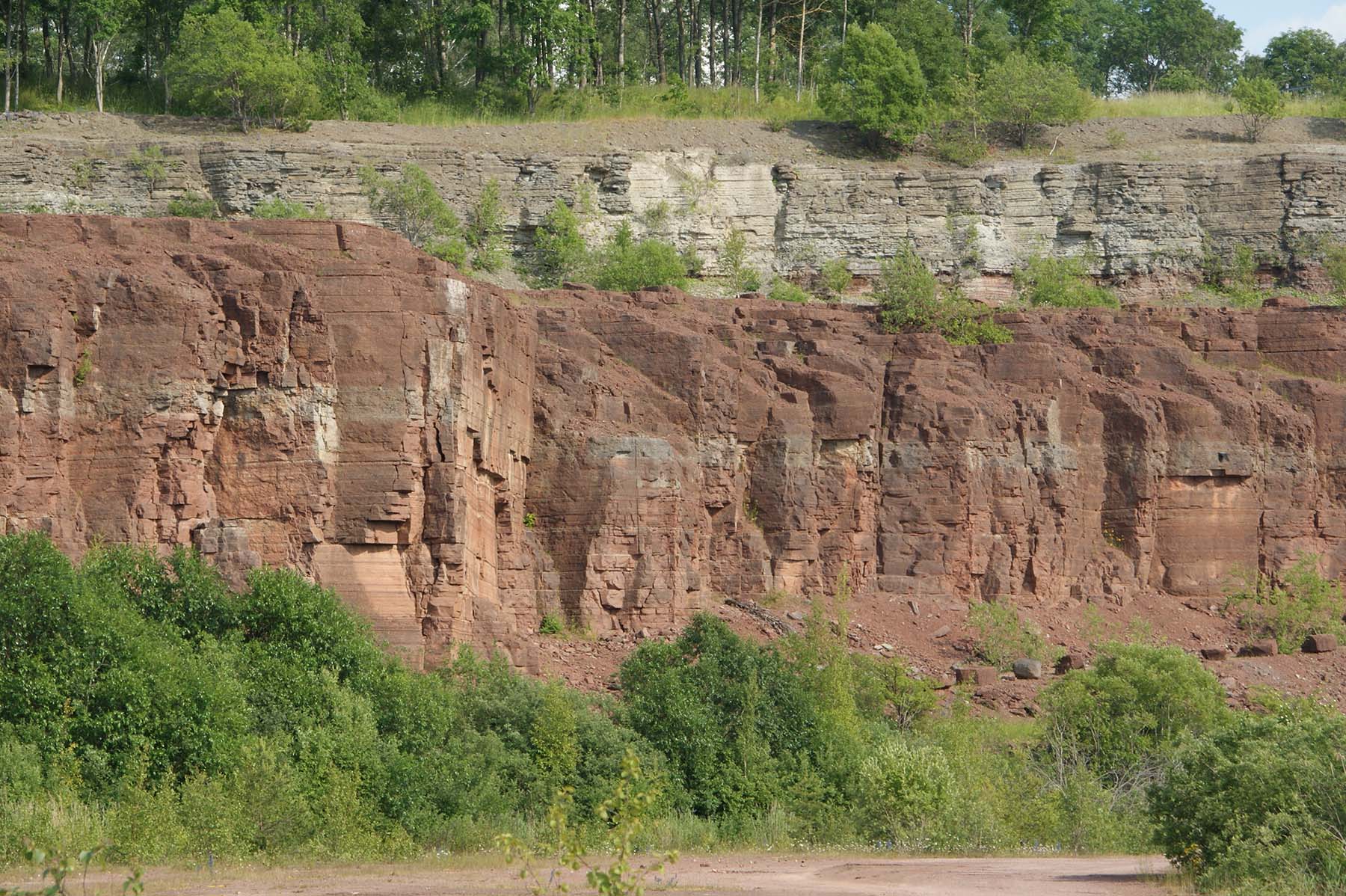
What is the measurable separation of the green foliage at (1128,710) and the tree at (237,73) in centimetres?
3368

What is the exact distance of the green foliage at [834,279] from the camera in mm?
62688

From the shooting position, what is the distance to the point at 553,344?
151ft

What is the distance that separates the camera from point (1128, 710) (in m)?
42.6

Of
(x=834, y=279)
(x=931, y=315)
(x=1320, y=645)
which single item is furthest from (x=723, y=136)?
(x=1320, y=645)

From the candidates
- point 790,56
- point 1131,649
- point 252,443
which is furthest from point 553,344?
point 790,56

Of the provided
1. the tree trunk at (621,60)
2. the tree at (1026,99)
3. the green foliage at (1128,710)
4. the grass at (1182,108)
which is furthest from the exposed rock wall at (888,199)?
the green foliage at (1128,710)

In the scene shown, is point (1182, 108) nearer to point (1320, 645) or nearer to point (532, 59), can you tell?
point (532, 59)

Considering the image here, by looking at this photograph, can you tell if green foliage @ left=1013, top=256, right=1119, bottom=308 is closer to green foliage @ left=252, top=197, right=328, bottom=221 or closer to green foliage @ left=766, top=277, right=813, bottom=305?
green foliage @ left=766, top=277, right=813, bottom=305

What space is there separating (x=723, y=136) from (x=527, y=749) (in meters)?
36.1

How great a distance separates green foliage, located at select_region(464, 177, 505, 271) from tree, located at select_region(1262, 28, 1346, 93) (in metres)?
44.8

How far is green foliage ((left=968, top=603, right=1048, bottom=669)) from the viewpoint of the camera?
46.8 meters

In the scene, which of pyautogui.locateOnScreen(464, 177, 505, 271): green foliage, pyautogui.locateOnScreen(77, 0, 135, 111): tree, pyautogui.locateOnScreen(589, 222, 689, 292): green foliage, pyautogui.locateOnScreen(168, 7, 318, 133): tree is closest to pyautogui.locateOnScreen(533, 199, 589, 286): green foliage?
pyautogui.locateOnScreen(589, 222, 689, 292): green foliage

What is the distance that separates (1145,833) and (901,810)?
4.09 metres

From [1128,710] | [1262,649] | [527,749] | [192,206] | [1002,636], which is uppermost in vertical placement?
[192,206]
